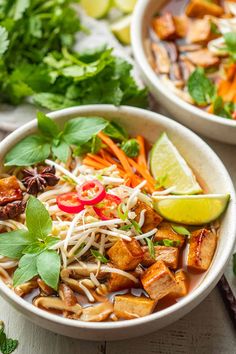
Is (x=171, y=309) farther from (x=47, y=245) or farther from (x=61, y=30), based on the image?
(x=61, y=30)

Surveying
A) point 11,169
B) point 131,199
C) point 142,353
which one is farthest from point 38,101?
point 142,353

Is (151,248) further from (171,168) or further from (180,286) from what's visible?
(171,168)

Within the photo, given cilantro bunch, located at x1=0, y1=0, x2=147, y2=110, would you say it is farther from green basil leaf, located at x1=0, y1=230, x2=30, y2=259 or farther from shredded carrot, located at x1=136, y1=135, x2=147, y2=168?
green basil leaf, located at x1=0, y1=230, x2=30, y2=259

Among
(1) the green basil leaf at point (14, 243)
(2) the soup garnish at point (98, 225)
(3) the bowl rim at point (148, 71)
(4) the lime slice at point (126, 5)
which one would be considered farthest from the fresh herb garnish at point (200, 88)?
(1) the green basil leaf at point (14, 243)

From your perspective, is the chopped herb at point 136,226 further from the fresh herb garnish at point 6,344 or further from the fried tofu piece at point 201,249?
the fresh herb garnish at point 6,344

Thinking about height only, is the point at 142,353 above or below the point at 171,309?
below

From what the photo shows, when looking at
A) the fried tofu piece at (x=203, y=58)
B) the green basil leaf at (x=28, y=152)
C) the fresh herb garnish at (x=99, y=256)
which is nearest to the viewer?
the fresh herb garnish at (x=99, y=256)
